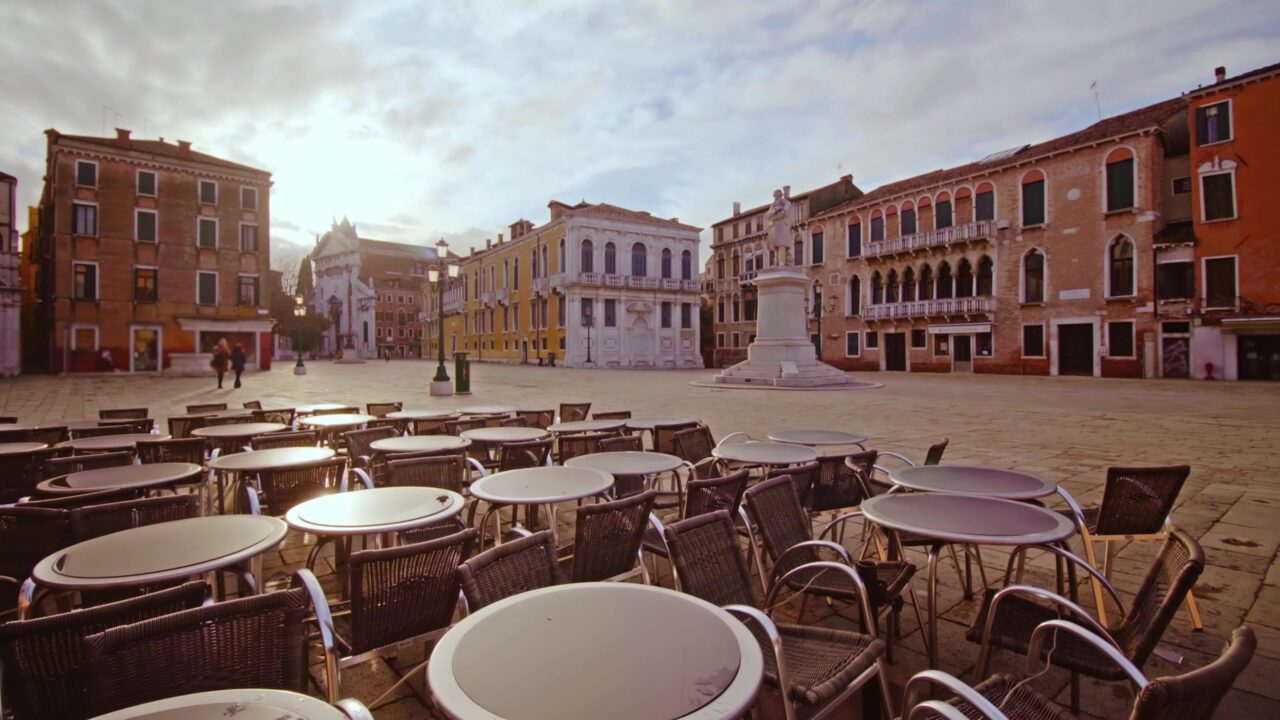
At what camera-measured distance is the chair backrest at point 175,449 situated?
4.95 meters

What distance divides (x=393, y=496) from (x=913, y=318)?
113 feet

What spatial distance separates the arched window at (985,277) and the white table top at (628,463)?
1251 inches

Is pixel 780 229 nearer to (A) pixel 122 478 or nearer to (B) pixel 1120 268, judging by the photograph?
(A) pixel 122 478

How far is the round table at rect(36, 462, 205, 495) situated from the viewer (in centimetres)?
357

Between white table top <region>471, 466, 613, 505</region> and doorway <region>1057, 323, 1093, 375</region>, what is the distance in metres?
30.8

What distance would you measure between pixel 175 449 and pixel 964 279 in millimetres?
34658

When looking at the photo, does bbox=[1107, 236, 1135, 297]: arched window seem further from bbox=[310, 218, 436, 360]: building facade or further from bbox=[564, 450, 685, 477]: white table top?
bbox=[310, 218, 436, 360]: building facade

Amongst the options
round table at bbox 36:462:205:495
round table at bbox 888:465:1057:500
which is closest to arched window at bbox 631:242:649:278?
round table at bbox 36:462:205:495

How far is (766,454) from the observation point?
4.49m

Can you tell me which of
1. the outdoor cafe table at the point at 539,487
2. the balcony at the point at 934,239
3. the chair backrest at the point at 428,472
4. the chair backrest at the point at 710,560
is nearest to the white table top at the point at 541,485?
the outdoor cafe table at the point at 539,487

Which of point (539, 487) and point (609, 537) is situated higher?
point (539, 487)

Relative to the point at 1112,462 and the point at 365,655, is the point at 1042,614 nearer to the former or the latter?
the point at 365,655

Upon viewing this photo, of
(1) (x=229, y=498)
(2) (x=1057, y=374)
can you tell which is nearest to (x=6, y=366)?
(1) (x=229, y=498)

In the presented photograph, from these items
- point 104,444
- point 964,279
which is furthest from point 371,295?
point 104,444
